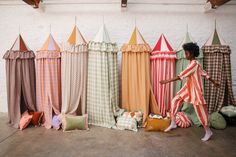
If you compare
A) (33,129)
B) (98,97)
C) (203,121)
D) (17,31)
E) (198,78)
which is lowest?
(33,129)

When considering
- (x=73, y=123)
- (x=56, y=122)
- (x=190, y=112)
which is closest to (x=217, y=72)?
(x=190, y=112)

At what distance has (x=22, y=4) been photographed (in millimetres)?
5668

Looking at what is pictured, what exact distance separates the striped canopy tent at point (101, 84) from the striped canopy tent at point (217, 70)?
6.89ft

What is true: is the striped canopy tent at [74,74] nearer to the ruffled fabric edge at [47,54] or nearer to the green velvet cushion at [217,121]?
the ruffled fabric edge at [47,54]

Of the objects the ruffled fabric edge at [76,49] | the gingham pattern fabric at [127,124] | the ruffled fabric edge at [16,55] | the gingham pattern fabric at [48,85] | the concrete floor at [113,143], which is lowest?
the concrete floor at [113,143]

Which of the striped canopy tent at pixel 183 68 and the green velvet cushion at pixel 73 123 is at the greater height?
the striped canopy tent at pixel 183 68

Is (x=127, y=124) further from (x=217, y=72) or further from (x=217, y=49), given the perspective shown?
(x=217, y=49)

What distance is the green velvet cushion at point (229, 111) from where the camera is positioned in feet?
14.7

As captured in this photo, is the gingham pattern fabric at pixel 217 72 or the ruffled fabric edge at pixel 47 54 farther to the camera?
the gingham pattern fabric at pixel 217 72

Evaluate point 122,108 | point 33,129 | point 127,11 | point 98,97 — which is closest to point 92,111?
point 98,97

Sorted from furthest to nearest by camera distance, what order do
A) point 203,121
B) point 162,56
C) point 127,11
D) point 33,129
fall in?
point 127,11
point 162,56
point 33,129
point 203,121

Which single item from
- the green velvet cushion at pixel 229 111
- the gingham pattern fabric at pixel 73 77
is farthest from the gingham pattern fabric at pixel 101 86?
the green velvet cushion at pixel 229 111

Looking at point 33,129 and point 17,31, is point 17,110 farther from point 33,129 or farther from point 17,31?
point 17,31

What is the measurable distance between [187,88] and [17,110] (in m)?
3.54
